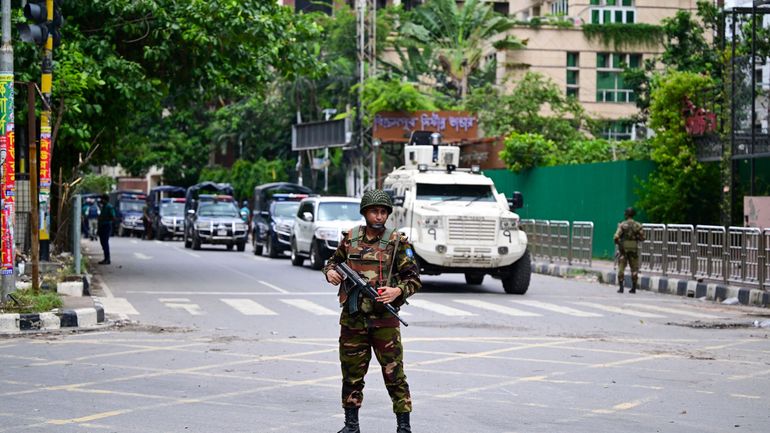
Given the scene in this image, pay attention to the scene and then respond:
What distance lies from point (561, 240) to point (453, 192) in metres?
8.09

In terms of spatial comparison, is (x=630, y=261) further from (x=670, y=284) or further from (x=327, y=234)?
(x=327, y=234)

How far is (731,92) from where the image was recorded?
26.5 metres

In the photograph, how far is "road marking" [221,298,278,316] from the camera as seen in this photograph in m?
17.5

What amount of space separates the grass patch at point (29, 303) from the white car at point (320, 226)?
11895 millimetres

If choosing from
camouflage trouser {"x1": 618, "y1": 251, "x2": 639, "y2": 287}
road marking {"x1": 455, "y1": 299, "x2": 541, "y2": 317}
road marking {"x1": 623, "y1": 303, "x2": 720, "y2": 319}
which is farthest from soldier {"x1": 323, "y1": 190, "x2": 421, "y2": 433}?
camouflage trouser {"x1": 618, "y1": 251, "x2": 639, "y2": 287}

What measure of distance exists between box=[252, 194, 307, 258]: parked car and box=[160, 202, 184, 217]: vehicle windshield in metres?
15.4

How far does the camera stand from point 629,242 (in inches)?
903

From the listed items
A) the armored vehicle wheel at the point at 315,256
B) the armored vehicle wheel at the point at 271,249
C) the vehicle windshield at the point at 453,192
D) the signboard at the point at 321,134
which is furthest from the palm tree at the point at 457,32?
the vehicle windshield at the point at 453,192

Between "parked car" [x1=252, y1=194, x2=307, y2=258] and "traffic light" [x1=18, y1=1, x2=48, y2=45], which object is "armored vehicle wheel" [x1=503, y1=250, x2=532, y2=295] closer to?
"traffic light" [x1=18, y1=1, x2=48, y2=45]

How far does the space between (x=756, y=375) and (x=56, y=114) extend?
1494cm

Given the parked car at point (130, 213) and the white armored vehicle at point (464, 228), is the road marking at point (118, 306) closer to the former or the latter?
the white armored vehicle at point (464, 228)

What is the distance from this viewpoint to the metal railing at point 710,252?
21.0 metres

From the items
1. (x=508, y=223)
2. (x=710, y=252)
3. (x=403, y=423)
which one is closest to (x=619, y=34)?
(x=710, y=252)

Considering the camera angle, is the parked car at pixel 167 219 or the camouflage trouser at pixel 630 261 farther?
the parked car at pixel 167 219
